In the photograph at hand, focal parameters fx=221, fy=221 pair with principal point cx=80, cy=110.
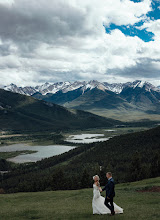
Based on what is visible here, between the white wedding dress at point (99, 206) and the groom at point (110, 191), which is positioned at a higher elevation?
the groom at point (110, 191)

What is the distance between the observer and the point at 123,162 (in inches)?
7347

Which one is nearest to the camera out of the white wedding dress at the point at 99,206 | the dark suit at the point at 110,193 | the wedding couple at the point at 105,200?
the dark suit at the point at 110,193

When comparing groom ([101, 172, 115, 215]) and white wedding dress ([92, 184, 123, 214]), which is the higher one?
groom ([101, 172, 115, 215])

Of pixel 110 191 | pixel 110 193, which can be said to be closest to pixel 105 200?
pixel 110 193

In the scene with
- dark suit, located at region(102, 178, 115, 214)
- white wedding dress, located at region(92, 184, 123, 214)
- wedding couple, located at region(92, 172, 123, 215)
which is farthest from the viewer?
white wedding dress, located at region(92, 184, 123, 214)

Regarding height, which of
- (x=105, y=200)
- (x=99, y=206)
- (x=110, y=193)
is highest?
(x=110, y=193)

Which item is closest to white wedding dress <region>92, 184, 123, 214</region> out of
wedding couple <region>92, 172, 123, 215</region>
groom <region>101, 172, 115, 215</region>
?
wedding couple <region>92, 172, 123, 215</region>

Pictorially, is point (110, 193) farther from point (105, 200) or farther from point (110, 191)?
point (105, 200)

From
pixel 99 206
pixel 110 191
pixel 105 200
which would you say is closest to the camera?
pixel 110 191

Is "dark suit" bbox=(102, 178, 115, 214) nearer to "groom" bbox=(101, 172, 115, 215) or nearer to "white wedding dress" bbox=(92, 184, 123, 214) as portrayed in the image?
"groom" bbox=(101, 172, 115, 215)

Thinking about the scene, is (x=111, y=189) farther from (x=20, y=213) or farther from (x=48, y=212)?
(x=20, y=213)

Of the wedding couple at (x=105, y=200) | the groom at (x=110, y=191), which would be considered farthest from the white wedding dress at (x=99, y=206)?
the groom at (x=110, y=191)

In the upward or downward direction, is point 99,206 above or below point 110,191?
below

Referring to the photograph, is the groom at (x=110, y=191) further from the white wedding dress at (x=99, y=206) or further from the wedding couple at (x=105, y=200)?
the white wedding dress at (x=99, y=206)
